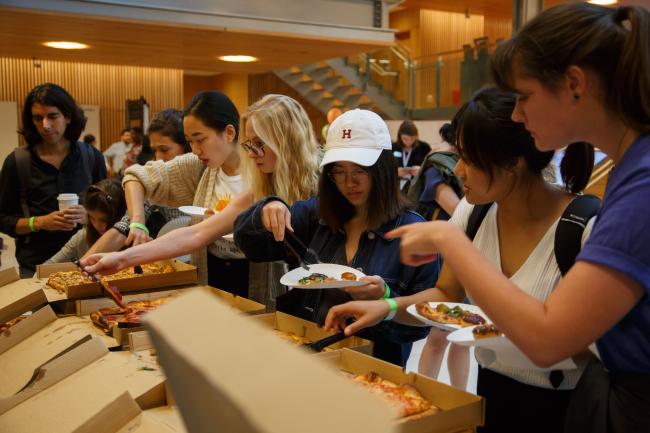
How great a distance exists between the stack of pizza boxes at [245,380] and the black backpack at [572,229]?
3.51ft

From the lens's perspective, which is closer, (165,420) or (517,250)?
(165,420)

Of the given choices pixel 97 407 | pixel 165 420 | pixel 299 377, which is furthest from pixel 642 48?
pixel 97 407

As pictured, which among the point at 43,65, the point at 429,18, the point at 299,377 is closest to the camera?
the point at 299,377

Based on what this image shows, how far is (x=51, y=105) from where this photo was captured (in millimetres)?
3818

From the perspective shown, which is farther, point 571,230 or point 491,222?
point 491,222

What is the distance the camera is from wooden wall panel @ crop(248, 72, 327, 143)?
51.9 ft

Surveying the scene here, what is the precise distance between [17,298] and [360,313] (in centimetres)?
146

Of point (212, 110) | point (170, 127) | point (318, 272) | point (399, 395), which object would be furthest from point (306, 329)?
point (170, 127)

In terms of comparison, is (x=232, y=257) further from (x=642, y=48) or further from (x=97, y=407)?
(x=642, y=48)

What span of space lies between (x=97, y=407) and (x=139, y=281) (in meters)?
1.25

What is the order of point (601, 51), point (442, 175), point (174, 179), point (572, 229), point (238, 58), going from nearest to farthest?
point (601, 51) → point (572, 229) → point (174, 179) → point (442, 175) → point (238, 58)

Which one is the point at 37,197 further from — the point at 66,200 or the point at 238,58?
the point at 238,58

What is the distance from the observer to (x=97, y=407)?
63.2 inches

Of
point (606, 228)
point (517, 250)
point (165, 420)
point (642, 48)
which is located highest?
point (642, 48)
